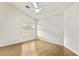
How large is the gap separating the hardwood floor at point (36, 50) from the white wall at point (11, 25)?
11 cm

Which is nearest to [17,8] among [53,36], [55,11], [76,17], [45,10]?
[45,10]

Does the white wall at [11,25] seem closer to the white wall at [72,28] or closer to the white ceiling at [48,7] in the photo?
the white ceiling at [48,7]

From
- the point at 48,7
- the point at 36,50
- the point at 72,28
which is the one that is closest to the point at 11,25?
the point at 36,50

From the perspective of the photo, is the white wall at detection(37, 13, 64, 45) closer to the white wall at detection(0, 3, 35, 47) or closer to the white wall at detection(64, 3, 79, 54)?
the white wall at detection(64, 3, 79, 54)

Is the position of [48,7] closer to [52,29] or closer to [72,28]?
[52,29]

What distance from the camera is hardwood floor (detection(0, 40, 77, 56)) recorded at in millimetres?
1753

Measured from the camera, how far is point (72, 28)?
1822mm

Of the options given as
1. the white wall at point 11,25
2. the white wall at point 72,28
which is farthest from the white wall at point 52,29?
the white wall at point 11,25

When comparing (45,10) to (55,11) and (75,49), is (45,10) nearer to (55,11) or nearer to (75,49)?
(55,11)

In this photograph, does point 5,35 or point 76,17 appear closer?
point 5,35

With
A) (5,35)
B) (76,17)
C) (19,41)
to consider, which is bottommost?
(19,41)

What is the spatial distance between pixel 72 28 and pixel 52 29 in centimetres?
37

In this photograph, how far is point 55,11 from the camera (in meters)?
1.81

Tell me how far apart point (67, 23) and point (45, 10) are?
476 millimetres
